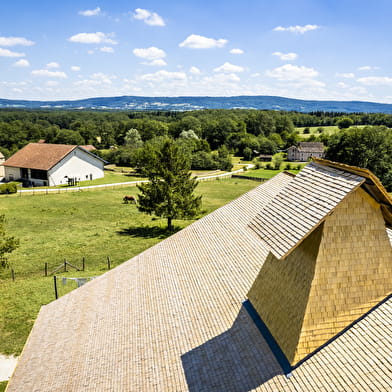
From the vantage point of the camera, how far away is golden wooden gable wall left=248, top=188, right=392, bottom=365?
28.0 ft

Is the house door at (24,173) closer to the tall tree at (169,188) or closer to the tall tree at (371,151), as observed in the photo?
the tall tree at (169,188)

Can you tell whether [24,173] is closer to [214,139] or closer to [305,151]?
[214,139]

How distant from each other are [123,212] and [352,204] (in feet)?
130

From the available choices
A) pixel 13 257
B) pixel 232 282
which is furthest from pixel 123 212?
pixel 232 282

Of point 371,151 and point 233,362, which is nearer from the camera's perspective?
point 233,362

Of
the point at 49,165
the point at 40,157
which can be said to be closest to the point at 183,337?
the point at 49,165

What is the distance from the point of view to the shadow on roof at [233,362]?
8.44 metres

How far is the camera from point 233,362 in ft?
30.0

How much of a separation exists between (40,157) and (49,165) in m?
4.67

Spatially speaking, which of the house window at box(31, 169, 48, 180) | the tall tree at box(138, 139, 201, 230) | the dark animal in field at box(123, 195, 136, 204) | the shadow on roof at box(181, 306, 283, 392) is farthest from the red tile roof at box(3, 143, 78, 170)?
the shadow on roof at box(181, 306, 283, 392)

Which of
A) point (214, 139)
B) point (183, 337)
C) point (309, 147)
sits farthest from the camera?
point (214, 139)

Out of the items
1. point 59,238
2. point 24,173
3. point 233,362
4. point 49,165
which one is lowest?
point 59,238

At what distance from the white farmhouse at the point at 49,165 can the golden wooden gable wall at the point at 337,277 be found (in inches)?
2395

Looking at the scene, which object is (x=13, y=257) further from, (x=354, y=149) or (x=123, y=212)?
(x=354, y=149)
